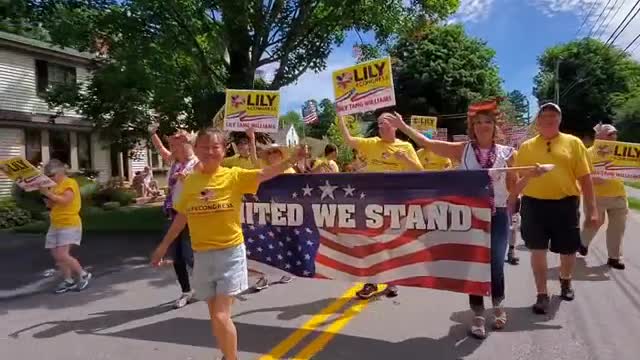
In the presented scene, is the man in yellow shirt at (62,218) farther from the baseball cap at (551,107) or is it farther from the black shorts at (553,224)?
the baseball cap at (551,107)

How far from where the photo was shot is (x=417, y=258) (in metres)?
5.32

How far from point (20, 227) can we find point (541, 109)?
49.0 ft

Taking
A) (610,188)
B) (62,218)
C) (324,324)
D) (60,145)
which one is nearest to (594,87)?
(60,145)

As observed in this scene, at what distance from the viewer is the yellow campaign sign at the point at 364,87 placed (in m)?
7.30

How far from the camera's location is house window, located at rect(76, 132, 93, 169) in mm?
25969

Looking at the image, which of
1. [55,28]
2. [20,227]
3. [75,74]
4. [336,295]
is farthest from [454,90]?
[336,295]

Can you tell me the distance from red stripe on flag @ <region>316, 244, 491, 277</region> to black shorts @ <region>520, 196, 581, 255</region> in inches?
44.8

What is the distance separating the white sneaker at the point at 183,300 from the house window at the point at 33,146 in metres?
18.8

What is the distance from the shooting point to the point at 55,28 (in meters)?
10.6

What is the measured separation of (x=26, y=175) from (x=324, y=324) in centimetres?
435

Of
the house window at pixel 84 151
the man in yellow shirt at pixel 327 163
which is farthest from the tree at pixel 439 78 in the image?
the man in yellow shirt at pixel 327 163

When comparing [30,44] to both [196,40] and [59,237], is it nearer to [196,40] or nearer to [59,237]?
[196,40]

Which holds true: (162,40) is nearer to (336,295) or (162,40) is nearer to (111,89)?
(111,89)

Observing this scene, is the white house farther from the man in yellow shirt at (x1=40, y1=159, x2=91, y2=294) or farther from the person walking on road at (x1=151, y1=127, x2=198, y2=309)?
the person walking on road at (x1=151, y1=127, x2=198, y2=309)
